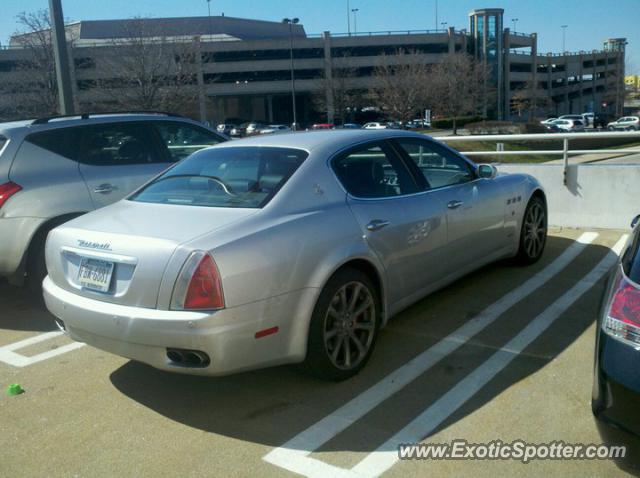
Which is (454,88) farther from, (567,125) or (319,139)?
(319,139)

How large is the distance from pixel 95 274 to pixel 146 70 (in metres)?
28.0

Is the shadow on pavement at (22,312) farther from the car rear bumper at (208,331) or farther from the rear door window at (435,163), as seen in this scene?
the rear door window at (435,163)

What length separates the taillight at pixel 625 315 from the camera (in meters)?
2.60

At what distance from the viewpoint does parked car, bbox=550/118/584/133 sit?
179 ft

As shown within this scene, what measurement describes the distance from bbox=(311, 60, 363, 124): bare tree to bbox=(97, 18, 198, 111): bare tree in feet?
122

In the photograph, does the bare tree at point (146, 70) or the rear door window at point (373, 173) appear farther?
the bare tree at point (146, 70)

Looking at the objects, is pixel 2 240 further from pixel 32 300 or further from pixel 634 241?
Result: pixel 634 241

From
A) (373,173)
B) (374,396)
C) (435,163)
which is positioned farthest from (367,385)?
(435,163)

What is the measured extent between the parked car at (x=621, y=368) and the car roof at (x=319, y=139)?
212 centimetres

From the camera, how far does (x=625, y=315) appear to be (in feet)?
8.73

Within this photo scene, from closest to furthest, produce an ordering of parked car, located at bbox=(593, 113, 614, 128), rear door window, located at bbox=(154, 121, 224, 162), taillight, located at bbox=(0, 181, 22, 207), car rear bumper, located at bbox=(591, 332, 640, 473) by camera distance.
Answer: car rear bumper, located at bbox=(591, 332, 640, 473), taillight, located at bbox=(0, 181, 22, 207), rear door window, located at bbox=(154, 121, 224, 162), parked car, located at bbox=(593, 113, 614, 128)

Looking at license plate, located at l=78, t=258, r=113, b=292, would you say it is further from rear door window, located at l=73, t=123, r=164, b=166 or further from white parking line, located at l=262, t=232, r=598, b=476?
rear door window, located at l=73, t=123, r=164, b=166

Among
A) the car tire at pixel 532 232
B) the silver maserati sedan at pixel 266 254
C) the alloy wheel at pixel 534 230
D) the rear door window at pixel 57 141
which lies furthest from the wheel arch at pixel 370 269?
the rear door window at pixel 57 141

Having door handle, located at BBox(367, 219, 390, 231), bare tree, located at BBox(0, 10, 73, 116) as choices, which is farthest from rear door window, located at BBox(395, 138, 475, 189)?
bare tree, located at BBox(0, 10, 73, 116)
